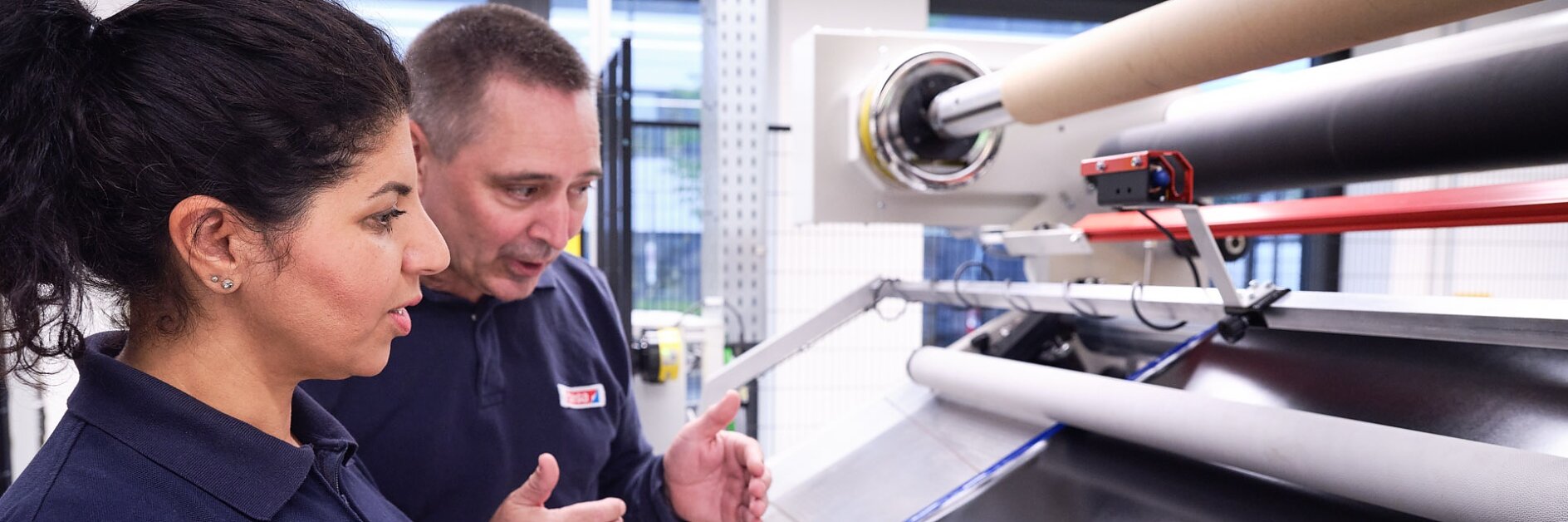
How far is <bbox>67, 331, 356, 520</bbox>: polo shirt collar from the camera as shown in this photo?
2.37 feet

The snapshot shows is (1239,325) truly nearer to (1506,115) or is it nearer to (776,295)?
(1506,115)

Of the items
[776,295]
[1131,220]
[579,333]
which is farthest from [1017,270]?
[579,333]

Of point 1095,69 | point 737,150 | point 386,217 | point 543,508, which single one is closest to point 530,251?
point 543,508

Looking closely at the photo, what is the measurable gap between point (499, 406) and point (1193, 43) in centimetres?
92

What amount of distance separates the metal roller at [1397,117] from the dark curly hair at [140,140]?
3.46 feet

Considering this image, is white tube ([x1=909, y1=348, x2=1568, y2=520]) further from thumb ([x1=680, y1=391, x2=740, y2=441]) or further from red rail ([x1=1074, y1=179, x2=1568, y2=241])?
thumb ([x1=680, y1=391, x2=740, y2=441])

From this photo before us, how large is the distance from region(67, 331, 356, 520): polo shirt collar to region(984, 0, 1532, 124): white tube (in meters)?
0.91

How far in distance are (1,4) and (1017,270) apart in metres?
3.88

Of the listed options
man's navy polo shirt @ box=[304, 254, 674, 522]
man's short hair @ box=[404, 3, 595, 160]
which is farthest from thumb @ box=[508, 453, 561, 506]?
man's short hair @ box=[404, 3, 595, 160]

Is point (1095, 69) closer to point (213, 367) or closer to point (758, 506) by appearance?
point (758, 506)

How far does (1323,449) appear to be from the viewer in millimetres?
941

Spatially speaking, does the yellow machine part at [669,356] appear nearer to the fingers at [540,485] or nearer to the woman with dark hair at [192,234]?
the fingers at [540,485]

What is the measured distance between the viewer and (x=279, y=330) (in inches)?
30.7

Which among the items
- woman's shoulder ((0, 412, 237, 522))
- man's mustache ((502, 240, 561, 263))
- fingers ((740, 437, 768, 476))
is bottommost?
fingers ((740, 437, 768, 476))
